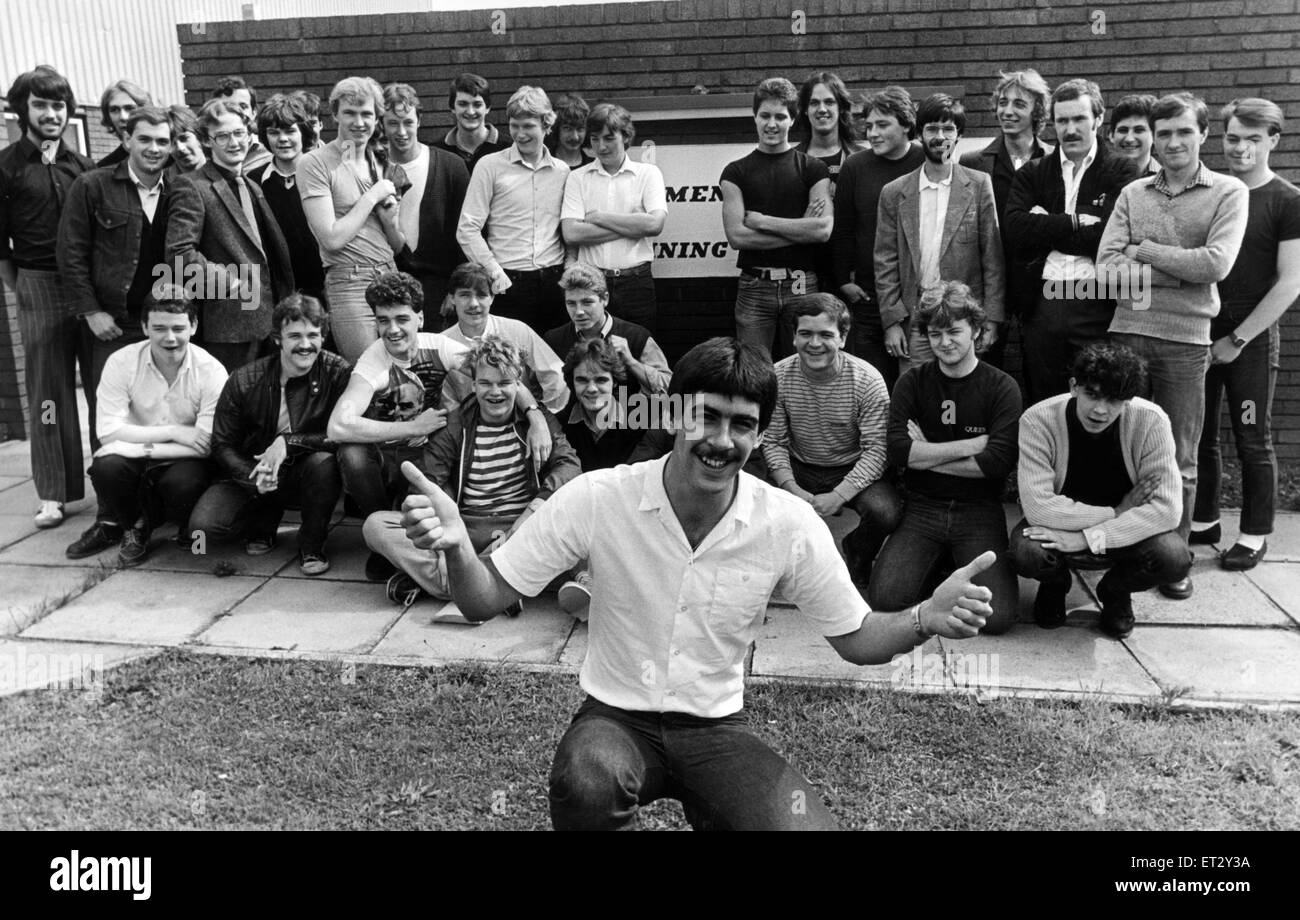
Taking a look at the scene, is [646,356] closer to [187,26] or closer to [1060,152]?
[1060,152]

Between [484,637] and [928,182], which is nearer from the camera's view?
[484,637]

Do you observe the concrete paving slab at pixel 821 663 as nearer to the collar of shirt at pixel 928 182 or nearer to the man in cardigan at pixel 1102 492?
the man in cardigan at pixel 1102 492

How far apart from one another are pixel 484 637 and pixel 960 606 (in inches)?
110


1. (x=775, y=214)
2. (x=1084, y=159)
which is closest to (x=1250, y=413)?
(x=1084, y=159)

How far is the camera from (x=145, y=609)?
17.2 feet

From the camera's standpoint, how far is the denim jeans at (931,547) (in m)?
5.22

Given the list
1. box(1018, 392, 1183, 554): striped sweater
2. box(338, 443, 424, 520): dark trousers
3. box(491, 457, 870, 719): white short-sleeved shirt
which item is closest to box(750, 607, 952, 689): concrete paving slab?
box(1018, 392, 1183, 554): striped sweater

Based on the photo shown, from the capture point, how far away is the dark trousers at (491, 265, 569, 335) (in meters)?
6.48

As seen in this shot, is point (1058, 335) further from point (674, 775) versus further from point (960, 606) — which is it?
point (674, 775)

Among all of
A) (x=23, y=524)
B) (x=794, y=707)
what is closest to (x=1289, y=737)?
(x=794, y=707)

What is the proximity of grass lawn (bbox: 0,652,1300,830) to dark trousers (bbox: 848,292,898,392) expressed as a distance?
251cm

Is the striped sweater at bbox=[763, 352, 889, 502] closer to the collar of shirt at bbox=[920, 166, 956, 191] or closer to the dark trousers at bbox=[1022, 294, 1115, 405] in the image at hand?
the dark trousers at bbox=[1022, 294, 1115, 405]

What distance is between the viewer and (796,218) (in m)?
6.21
